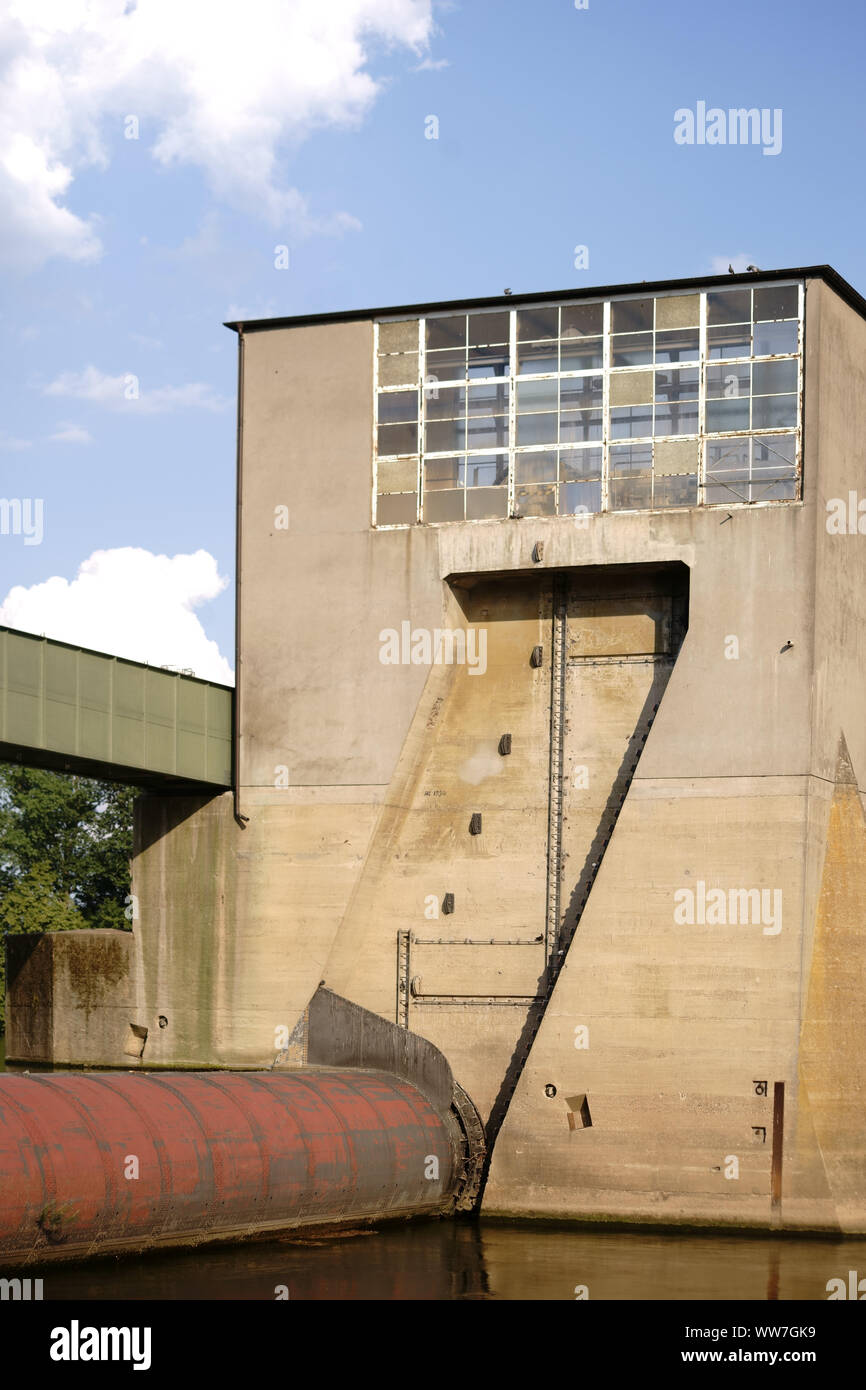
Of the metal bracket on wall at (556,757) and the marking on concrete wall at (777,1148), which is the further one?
the metal bracket on wall at (556,757)

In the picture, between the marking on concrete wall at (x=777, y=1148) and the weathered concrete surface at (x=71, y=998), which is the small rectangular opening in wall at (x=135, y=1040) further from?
the marking on concrete wall at (x=777, y=1148)

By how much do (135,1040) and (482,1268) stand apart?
11.0 m

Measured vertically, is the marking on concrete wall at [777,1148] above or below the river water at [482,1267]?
above

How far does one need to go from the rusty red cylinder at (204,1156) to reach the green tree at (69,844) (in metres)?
51.9

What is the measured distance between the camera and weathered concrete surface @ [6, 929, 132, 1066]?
3572 centimetres

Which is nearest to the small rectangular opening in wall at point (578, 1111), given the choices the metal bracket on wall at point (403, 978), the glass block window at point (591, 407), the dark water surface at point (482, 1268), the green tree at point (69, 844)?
the dark water surface at point (482, 1268)

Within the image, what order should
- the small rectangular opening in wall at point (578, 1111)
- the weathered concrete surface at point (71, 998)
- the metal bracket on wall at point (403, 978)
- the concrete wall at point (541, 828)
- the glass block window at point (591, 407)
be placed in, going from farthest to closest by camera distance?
the weathered concrete surface at point (71, 998) < the metal bracket on wall at point (403, 978) < the glass block window at point (591, 407) < the small rectangular opening in wall at point (578, 1111) < the concrete wall at point (541, 828)

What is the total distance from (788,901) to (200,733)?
1129 centimetres

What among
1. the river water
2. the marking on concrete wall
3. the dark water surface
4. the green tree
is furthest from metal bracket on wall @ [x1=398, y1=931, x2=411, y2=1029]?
the green tree

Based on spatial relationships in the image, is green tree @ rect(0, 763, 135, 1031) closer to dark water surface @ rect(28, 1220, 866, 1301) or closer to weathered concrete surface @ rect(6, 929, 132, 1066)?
weathered concrete surface @ rect(6, 929, 132, 1066)

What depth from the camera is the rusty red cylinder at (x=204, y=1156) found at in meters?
24.5

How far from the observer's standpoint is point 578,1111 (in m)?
30.9
